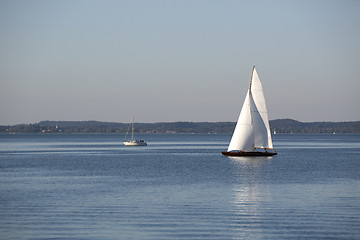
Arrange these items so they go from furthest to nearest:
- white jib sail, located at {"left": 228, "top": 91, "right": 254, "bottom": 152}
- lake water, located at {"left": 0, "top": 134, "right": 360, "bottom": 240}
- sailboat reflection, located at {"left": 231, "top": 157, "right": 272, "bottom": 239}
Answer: white jib sail, located at {"left": 228, "top": 91, "right": 254, "bottom": 152}, sailboat reflection, located at {"left": 231, "top": 157, "right": 272, "bottom": 239}, lake water, located at {"left": 0, "top": 134, "right": 360, "bottom": 240}

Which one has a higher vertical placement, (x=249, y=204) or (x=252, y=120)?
(x=252, y=120)

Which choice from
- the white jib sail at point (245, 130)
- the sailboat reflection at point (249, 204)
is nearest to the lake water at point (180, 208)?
the sailboat reflection at point (249, 204)

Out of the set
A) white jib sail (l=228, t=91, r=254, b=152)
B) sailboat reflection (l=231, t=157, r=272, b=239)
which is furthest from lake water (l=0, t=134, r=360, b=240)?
white jib sail (l=228, t=91, r=254, b=152)

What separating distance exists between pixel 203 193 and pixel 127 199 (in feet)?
23.7

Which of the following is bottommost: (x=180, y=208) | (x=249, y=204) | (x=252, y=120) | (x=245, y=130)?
(x=249, y=204)

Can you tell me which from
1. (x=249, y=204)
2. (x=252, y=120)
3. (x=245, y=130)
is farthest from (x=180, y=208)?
(x=252, y=120)

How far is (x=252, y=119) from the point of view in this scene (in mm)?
96000

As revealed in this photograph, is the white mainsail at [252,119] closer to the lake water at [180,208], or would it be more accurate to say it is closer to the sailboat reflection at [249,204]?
the sailboat reflection at [249,204]

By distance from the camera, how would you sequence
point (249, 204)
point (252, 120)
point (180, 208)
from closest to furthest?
point (180, 208) → point (249, 204) → point (252, 120)

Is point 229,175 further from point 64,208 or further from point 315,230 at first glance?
point 315,230

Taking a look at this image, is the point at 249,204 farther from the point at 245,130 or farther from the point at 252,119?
the point at 252,119

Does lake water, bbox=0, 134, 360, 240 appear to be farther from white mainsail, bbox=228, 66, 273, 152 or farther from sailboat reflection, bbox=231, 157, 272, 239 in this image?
white mainsail, bbox=228, 66, 273, 152

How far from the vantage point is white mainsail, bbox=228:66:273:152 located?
96000 mm

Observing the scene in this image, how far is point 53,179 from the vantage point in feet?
215
